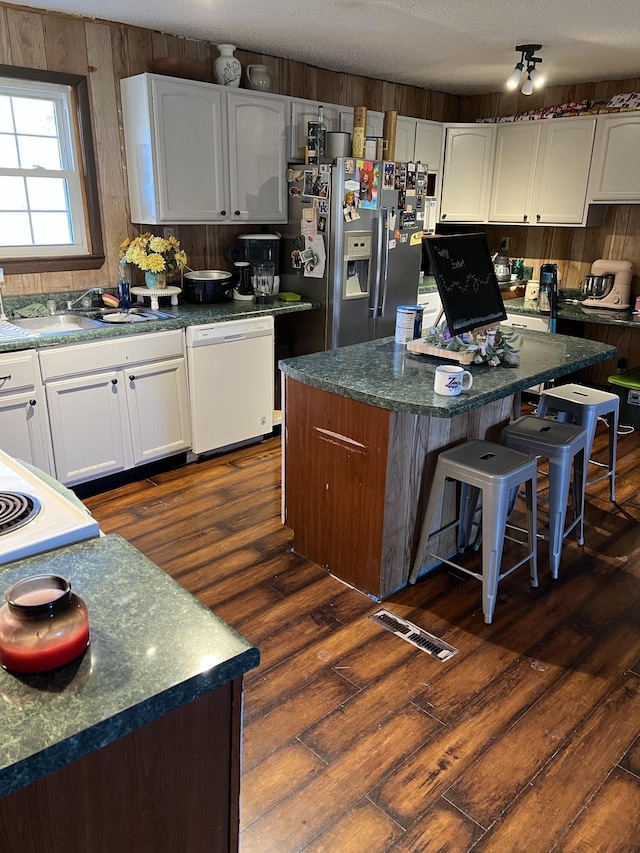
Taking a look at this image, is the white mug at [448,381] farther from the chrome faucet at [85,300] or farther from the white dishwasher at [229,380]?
the chrome faucet at [85,300]

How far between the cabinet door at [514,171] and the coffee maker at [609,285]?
0.73 m

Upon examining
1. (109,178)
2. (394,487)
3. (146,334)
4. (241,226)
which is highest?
(109,178)

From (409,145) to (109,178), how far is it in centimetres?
253

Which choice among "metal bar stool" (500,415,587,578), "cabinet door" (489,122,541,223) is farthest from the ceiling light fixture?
"metal bar stool" (500,415,587,578)

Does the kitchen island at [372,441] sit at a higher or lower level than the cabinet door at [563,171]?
lower

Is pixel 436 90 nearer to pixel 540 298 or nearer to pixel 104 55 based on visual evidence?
pixel 540 298

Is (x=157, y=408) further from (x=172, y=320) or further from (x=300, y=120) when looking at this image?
(x=300, y=120)

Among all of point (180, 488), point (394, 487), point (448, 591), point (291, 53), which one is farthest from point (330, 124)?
point (448, 591)

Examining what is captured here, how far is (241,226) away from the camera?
438cm

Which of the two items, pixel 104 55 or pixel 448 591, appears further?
pixel 104 55

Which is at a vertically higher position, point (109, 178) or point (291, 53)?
point (291, 53)

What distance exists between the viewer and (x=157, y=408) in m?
3.58

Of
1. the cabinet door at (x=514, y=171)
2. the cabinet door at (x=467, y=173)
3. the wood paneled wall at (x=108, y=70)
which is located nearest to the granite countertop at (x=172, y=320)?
the wood paneled wall at (x=108, y=70)

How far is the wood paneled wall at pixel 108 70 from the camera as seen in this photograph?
10.7 feet
